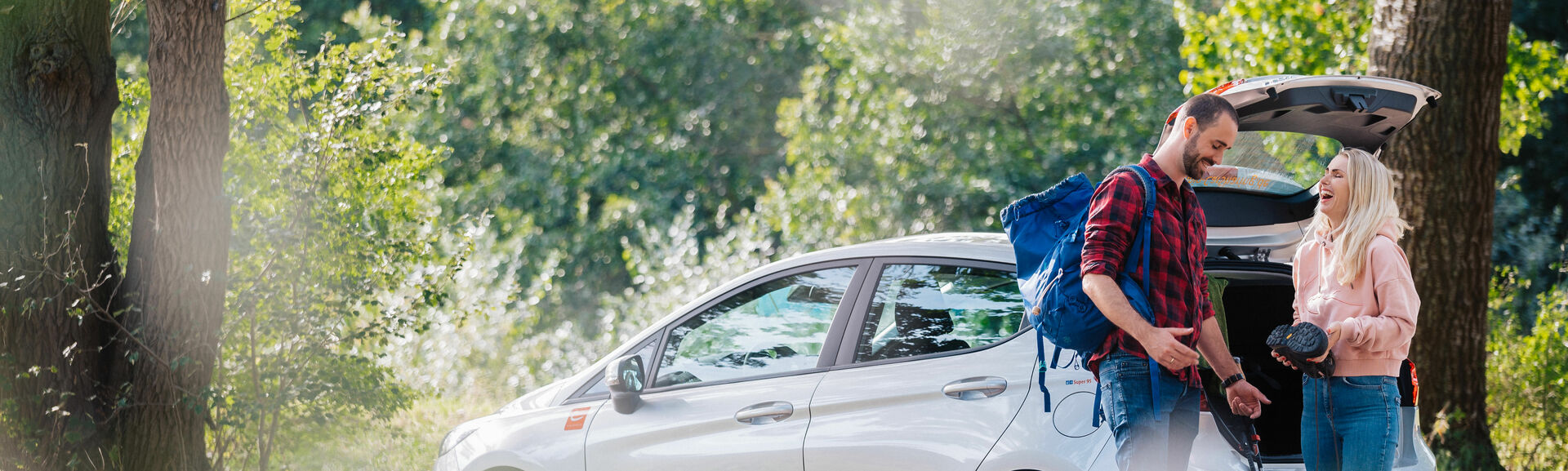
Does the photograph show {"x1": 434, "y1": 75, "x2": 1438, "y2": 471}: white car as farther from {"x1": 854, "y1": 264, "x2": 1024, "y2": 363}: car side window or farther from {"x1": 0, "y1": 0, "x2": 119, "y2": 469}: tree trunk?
{"x1": 0, "y1": 0, "x2": 119, "y2": 469}: tree trunk

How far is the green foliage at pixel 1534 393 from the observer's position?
23.0 feet

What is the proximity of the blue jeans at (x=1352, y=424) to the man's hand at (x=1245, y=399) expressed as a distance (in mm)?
377

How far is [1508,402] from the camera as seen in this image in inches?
305

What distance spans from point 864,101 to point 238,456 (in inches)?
314

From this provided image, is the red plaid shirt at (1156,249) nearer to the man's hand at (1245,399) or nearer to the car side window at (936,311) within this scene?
the man's hand at (1245,399)

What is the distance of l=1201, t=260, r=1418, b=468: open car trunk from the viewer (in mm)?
3547

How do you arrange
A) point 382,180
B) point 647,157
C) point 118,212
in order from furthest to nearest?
point 647,157 < point 382,180 < point 118,212

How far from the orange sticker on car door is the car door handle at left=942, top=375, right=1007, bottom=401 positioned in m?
1.61

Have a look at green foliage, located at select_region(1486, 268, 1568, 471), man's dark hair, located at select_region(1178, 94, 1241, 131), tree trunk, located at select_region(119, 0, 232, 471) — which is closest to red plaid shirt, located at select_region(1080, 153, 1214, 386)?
man's dark hair, located at select_region(1178, 94, 1241, 131)

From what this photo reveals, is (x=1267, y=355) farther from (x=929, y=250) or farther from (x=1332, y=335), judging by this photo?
(x=929, y=250)

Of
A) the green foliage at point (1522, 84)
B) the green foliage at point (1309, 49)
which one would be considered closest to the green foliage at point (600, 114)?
the green foliage at point (1309, 49)

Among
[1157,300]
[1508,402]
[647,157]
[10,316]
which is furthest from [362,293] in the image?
[647,157]

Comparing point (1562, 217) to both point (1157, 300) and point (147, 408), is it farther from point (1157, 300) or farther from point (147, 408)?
point (147, 408)

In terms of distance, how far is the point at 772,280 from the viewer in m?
4.27
